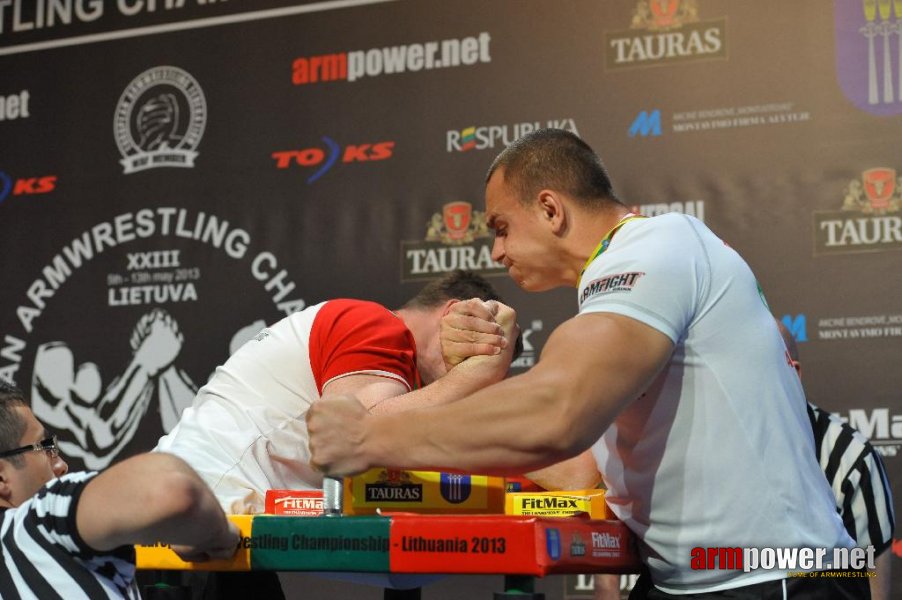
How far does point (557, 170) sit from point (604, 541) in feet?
2.24

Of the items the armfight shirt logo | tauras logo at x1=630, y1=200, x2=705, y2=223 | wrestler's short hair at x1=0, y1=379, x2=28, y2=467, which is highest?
tauras logo at x1=630, y1=200, x2=705, y2=223

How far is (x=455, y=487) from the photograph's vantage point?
1525mm

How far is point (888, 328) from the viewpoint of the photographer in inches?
132

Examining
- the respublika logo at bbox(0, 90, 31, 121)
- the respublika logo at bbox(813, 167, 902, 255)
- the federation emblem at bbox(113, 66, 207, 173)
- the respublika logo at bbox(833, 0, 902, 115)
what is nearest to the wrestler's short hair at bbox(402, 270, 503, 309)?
the respublika logo at bbox(813, 167, 902, 255)

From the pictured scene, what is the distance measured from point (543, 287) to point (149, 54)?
3.13 meters

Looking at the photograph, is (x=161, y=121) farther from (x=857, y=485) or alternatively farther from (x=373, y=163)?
(x=857, y=485)

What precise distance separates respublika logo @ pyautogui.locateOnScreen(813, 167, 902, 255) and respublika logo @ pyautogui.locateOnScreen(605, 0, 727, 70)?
67 centimetres

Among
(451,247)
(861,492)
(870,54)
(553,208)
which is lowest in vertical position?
(861,492)

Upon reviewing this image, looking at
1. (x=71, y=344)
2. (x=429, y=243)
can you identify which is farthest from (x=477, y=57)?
(x=71, y=344)

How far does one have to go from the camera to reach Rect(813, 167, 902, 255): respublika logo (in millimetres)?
3396

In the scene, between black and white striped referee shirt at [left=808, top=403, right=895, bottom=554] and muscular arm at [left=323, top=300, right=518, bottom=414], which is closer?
muscular arm at [left=323, top=300, right=518, bottom=414]

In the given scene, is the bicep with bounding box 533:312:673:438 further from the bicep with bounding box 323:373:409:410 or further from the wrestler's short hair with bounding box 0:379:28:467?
the wrestler's short hair with bounding box 0:379:28:467

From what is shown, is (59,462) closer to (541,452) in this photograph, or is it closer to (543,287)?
(543,287)

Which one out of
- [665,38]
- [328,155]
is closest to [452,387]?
[665,38]
